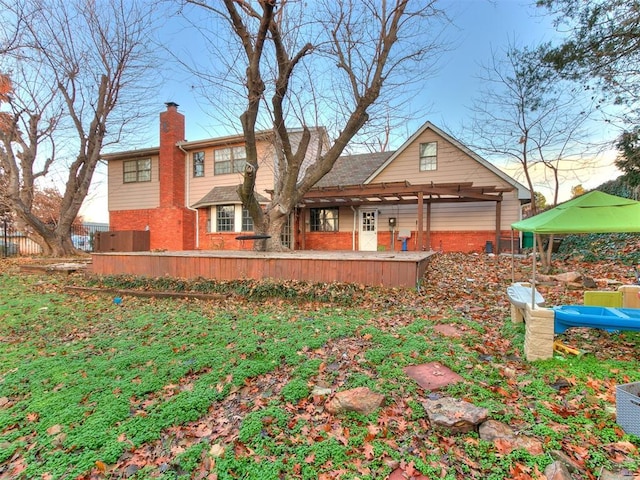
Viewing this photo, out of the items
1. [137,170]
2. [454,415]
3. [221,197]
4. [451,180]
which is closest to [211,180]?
[221,197]

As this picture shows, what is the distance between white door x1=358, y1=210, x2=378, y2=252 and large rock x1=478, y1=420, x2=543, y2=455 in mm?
13200

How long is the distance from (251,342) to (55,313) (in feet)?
15.8

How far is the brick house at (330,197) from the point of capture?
13.9 metres

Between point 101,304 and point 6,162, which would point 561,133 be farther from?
point 6,162

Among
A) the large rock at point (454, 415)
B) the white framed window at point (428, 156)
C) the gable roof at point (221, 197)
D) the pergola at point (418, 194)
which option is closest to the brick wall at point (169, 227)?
the gable roof at point (221, 197)

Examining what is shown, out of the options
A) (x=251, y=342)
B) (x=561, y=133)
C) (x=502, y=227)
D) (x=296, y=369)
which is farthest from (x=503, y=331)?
(x=561, y=133)

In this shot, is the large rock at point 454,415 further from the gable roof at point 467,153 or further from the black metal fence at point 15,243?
the black metal fence at point 15,243

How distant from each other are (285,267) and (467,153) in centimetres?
1076

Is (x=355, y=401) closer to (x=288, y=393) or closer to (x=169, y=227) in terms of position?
(x=288, y=393)

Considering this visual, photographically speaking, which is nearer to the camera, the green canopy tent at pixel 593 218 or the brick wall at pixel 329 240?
the green canopy tent at pixel 593 218

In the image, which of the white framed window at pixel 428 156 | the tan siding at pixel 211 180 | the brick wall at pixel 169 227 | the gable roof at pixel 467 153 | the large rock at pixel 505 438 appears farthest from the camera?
the brick wall at pixel 169 227

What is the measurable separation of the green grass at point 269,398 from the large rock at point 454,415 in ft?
0.22

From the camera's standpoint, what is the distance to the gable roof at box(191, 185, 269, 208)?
49.9 feet

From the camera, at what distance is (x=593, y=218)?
392 cm
